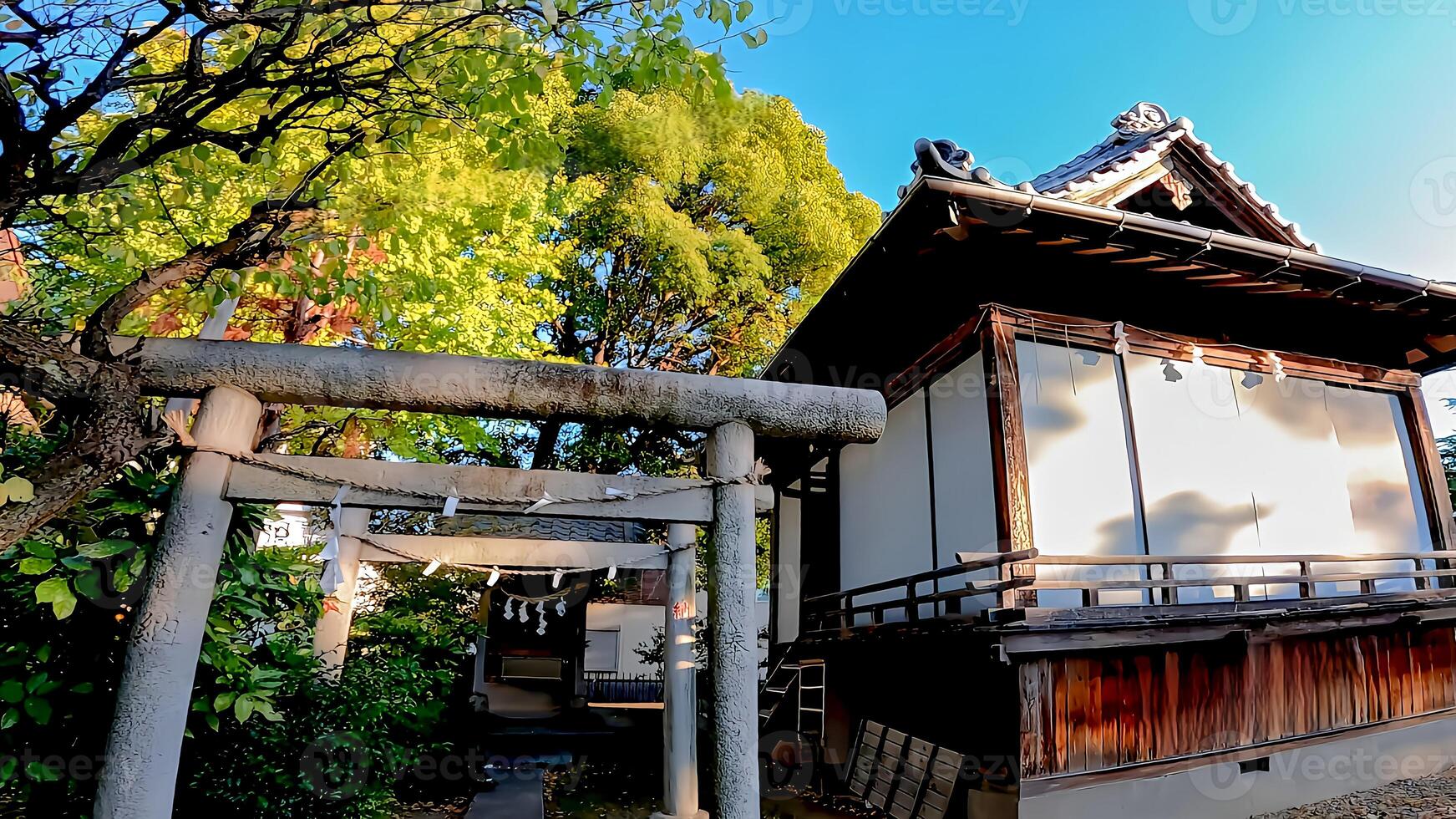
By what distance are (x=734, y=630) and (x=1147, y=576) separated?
195 inches

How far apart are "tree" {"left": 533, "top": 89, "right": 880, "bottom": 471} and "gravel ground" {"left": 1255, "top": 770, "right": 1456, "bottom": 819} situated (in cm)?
1075

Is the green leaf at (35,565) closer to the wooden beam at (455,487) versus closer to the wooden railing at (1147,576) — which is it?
the wooden beam at (455,487)

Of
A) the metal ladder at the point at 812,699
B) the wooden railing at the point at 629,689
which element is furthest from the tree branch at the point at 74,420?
the wooden railing at the point at 629,689

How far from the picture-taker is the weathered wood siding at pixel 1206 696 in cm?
600

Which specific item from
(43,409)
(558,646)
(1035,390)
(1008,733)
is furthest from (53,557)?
(558,646)

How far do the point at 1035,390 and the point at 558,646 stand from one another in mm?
12151

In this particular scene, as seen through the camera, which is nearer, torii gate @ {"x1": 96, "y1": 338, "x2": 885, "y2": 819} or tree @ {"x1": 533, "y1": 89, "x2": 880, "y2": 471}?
torii gate @ {"x1": 96, "y1": 338, "x2": 885, "y2": 819}

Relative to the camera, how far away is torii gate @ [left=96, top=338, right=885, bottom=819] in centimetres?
334

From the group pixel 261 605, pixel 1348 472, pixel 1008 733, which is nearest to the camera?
pixel 261 605

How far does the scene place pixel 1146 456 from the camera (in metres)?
7.27

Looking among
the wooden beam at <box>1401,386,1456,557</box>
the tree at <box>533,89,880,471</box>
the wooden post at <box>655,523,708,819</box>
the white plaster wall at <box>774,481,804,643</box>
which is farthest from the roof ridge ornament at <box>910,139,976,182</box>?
the tree at <box>533,89,880,471</box>

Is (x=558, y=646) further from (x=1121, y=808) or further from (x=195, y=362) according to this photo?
(x=195, y=362)

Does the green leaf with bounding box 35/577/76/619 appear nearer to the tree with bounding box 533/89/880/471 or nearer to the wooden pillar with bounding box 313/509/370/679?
the wooden pillar with bounding box 313/509/370/679

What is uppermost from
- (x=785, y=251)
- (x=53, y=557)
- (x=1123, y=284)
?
(x=785, y=251)
